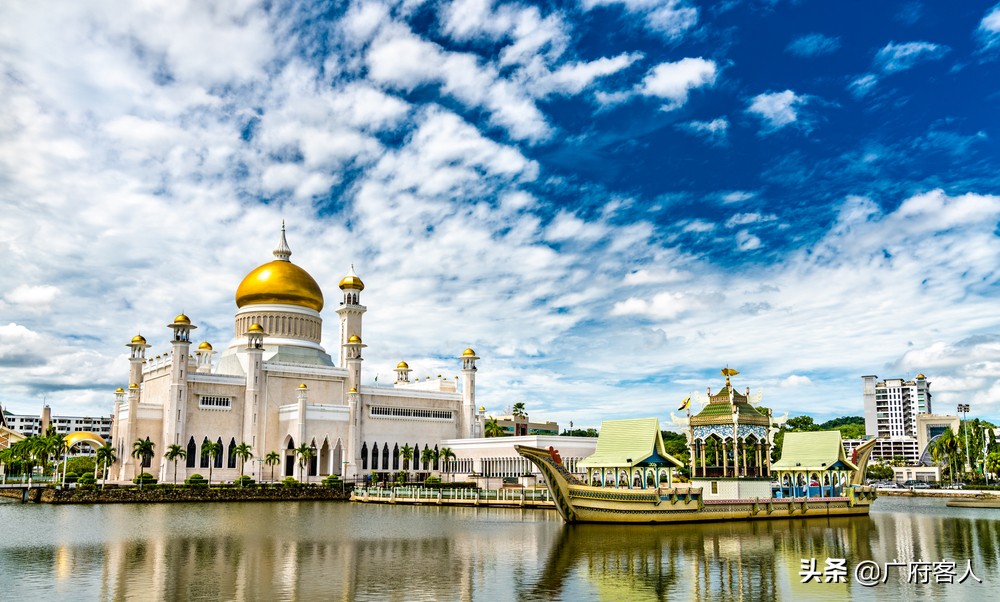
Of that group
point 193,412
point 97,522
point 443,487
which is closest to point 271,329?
point 193,412

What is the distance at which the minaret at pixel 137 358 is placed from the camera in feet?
264

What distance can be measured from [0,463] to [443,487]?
5500cm

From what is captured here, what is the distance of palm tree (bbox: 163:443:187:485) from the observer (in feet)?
221

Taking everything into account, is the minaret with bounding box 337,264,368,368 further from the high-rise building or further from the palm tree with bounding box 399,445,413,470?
the high-rise building

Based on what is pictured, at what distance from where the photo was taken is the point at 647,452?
35.5 meters

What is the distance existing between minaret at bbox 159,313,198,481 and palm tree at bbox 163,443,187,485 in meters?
1.15

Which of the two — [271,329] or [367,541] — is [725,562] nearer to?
[367,541]

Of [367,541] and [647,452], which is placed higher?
[647,452]

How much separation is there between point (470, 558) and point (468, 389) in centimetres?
6390

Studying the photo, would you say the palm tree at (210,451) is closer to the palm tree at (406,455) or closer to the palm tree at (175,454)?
the palm tree at (175,454)

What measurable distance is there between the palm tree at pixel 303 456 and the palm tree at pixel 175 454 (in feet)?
30.2

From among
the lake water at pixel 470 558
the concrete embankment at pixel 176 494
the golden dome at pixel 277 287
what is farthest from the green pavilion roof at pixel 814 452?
the golden dome at pixel 277 287

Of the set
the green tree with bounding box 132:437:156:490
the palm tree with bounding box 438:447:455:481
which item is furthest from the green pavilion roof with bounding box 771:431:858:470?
the green tree with bounding box 132:437:156:490

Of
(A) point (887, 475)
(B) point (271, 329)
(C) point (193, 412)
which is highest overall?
(B) point (271, 329)
